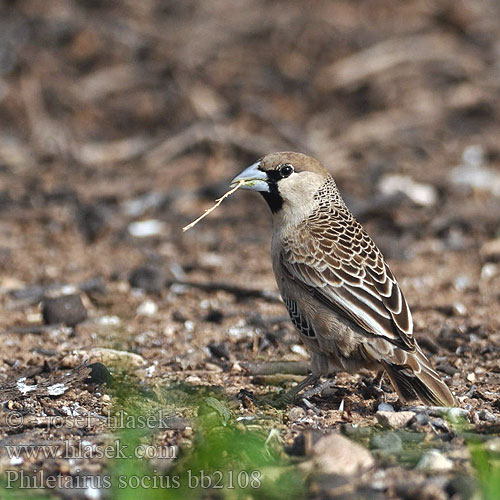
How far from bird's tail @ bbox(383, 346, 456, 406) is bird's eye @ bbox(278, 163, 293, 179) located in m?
1.42

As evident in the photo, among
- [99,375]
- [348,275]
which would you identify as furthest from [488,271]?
[99,375]

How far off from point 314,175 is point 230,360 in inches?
48.7

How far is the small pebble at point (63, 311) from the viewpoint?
627cm

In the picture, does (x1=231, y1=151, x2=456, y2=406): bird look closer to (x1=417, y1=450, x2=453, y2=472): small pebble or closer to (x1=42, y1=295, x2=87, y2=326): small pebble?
(x1=417, y1=450, x2=453, y2=472): small pebble

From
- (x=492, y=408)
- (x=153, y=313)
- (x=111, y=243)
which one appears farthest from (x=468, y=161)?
(x=492, y=408)

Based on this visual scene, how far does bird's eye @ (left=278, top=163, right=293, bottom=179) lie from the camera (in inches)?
217

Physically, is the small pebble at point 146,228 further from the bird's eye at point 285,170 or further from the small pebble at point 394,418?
the small pebble at point 394,418

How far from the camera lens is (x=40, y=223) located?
8.54 meters

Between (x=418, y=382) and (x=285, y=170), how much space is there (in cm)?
162

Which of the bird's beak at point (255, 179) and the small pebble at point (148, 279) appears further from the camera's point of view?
the small pebble at point (148, 279)

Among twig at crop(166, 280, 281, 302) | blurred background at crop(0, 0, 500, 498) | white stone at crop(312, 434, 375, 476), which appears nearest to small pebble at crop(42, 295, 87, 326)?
blurred background at crop(0, 0, 500, 498)

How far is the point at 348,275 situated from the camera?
16.0 ft

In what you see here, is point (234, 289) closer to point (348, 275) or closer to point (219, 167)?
point (348, 275)

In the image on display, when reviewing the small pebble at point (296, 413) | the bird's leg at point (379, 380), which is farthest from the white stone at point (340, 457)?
the bird's leg at point (379, 380)
